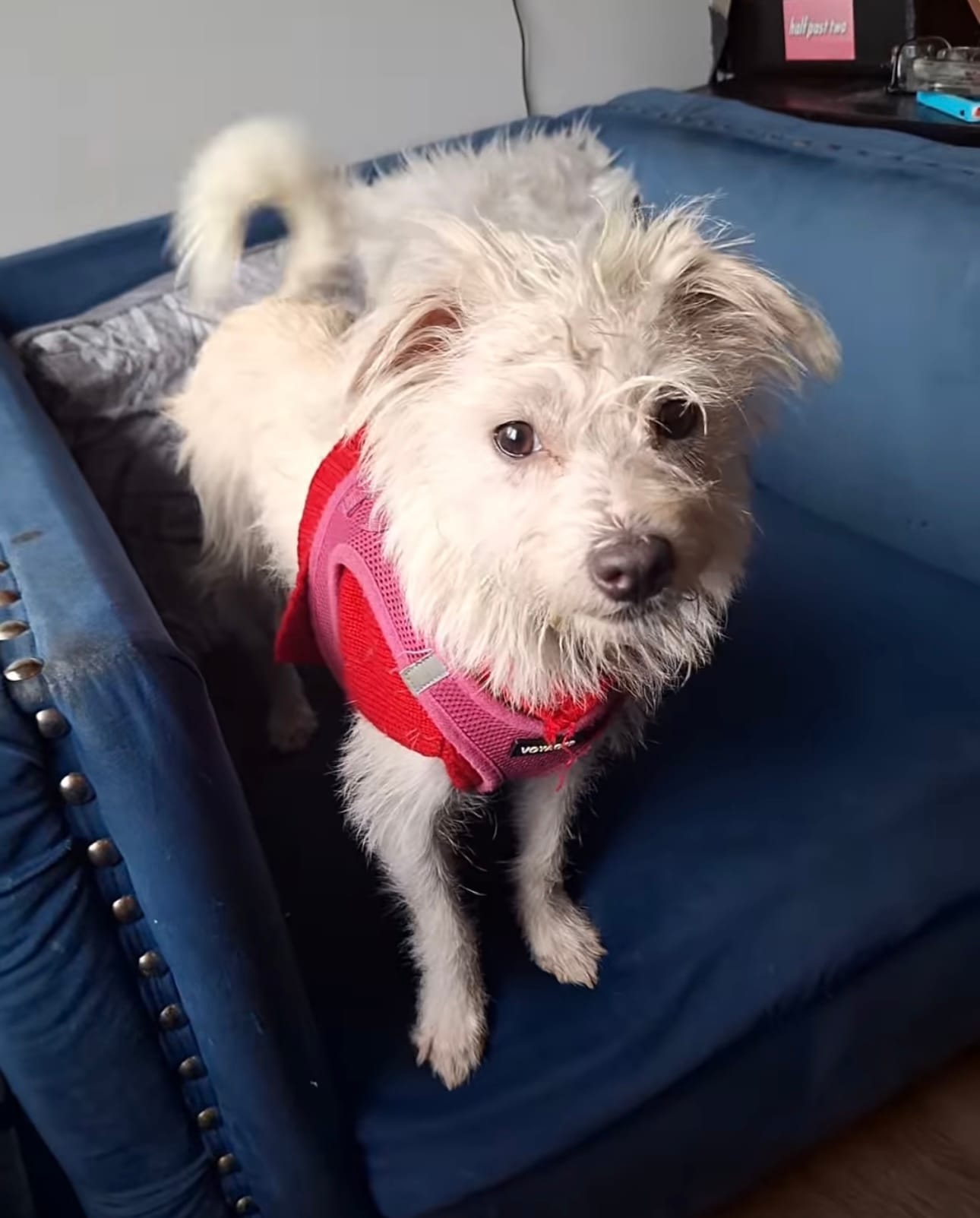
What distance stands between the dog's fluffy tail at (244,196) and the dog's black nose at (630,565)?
70 centimetres

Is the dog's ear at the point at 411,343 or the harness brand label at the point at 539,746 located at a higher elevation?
the dog's ear at the point at 411,343

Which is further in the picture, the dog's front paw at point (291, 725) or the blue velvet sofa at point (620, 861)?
the dog's front paw at point (291, 725)

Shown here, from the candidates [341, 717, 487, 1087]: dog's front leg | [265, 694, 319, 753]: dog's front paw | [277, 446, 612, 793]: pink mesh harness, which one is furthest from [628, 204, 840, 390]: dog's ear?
[265, 694, 319, 753]: dog's front paw

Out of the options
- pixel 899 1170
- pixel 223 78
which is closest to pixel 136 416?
pixel 223 78

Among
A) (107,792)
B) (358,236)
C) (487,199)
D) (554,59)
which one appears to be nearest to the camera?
(107,792)

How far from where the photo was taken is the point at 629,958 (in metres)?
1.10

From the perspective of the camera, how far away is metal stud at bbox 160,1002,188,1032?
83cm

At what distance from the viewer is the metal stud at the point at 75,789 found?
72 cm

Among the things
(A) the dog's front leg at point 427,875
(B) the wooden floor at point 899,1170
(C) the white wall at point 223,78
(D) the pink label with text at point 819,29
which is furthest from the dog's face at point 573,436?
(D) the pink label with text at point 819,29

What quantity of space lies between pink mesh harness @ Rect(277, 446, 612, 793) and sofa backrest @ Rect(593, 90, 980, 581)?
2.17ft

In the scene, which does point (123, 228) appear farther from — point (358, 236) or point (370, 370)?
point (370, 370)

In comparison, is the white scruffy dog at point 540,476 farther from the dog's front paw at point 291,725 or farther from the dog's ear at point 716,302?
the dog's front paw at point 291,725

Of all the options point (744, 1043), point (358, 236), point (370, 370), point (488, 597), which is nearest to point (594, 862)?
point (744, 1043)

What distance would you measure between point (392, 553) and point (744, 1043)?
0.59m
